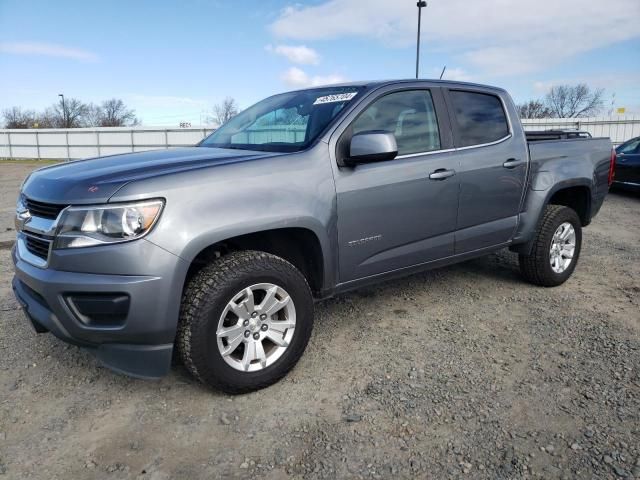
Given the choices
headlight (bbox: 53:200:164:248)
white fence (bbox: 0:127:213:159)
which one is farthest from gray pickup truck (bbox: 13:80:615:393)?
white fence (bbox: 0:127:213:159)

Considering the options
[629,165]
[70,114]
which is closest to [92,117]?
[70,114]

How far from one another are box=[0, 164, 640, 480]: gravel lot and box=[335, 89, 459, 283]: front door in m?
0.63

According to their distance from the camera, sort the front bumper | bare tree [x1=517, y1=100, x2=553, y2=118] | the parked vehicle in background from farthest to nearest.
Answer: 1. bare tree [x1=517, y1=100, x2=553, y2=118]
2. the parked vehicle in background
3. the front bumper

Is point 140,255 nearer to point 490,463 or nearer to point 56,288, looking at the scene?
point 56,288

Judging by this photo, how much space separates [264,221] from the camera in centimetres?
264

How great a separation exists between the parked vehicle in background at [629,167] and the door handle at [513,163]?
8.02 m

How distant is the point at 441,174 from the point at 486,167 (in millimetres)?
538

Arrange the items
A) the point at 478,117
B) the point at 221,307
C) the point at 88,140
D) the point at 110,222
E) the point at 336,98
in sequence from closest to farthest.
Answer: the point at 110,222 < the point at 221,307 < the point at 336,98 < the point at 478,117 < the point at 88,140

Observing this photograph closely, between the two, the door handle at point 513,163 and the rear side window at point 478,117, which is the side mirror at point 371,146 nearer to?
the rear side window at point 478,117

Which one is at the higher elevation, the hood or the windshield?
the windshield

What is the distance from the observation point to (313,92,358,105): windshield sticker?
3243 mm

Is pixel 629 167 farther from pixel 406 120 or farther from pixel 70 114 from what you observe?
pixel 70 114

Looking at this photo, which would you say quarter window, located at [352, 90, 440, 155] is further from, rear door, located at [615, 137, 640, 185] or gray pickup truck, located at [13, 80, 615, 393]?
rear door, located at [615, 137, 640, 185]

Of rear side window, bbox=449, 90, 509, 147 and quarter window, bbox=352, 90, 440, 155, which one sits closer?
quarter window, bbox=352, 90, 440, 155
